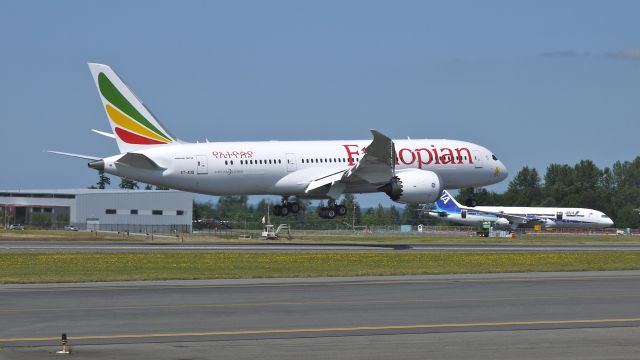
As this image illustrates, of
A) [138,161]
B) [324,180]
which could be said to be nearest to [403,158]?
[324,180]

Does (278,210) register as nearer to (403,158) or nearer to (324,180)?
(324,180)

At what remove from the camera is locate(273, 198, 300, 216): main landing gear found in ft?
211

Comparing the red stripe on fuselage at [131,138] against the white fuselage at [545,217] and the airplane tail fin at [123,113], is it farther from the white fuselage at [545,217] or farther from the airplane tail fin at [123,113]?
the white fuselage at [545,217]

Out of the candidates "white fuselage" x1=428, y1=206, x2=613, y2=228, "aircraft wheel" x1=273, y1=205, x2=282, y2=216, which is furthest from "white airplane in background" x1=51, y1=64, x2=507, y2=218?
"white fuselage" x1=428, y1=206, x2=613, y2=228

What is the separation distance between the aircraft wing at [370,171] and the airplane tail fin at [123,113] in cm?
1006

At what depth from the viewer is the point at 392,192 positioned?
197 feet

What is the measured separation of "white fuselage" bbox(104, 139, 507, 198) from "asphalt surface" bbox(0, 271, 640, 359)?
26168 mm

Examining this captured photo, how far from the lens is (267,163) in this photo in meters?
61.5

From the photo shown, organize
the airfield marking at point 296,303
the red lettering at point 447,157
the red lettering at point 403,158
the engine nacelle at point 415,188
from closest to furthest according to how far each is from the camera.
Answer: the airfield marking at point 296,303 < the engine nacelle at point 415,188 < the red lettering at point 403,158 < the red lettering at point 447,157

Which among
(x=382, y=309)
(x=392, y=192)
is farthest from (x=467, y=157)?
(x=382, y=309)

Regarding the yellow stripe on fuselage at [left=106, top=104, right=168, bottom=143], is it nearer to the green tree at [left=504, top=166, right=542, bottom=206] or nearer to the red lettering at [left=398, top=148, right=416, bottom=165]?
the red lettering at [left=398, top=148, right=416, bottom=165]

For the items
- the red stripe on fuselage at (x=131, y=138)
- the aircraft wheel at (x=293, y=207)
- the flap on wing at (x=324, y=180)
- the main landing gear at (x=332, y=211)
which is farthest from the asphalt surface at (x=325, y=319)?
the aircraft wheel at (x=293, y=207)

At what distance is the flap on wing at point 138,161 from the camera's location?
58688 millimetres

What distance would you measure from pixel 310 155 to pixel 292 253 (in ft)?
40.9
